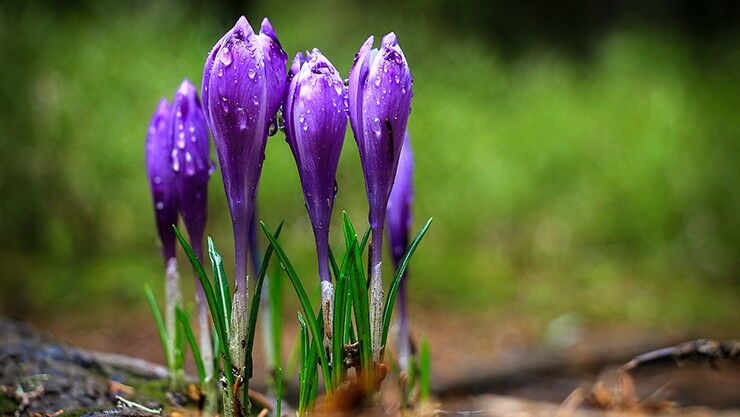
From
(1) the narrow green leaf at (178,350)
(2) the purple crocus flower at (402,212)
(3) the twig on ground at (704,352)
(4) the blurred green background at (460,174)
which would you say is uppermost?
(4) the blurred green background at (460,174)

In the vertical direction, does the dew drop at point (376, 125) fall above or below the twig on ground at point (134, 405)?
above

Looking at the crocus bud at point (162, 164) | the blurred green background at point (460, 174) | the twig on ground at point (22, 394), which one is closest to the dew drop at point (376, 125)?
the crocus bud at point (162, 164)

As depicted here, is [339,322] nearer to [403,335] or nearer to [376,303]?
[376,303]

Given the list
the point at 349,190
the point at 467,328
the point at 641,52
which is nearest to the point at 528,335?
the point at 467,328

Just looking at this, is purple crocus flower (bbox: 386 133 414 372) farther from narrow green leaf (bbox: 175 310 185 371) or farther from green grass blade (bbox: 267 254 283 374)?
narrow green leaf (bbox: 175 310 185 371)

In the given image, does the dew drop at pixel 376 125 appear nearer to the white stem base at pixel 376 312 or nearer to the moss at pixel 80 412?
Answer: the white stem base at pixel 376 312

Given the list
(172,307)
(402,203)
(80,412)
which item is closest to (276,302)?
(172,307)
